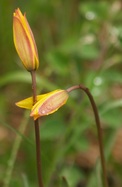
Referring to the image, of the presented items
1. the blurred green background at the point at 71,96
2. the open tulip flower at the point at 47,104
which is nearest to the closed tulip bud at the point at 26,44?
the open tulip flower at the point at 47,104

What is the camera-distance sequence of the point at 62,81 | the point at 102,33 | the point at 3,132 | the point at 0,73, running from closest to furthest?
the point at 102,33 → the point at 62,81 → the point at 3,132 → the point at 0,73

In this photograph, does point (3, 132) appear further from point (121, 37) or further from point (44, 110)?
point (44, 110)

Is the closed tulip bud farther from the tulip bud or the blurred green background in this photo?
the blurred green background

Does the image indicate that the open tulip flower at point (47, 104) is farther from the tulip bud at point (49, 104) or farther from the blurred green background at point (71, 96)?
the blurred green background at point (71, 96)

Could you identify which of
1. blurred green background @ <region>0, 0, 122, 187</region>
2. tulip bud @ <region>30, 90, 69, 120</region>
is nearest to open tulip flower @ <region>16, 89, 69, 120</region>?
tulip bud @ <region>30, 90, 69, 120</region>

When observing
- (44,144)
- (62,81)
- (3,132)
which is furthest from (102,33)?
(3,132)

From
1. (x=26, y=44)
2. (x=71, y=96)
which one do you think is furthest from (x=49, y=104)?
(x=71, y=96)
